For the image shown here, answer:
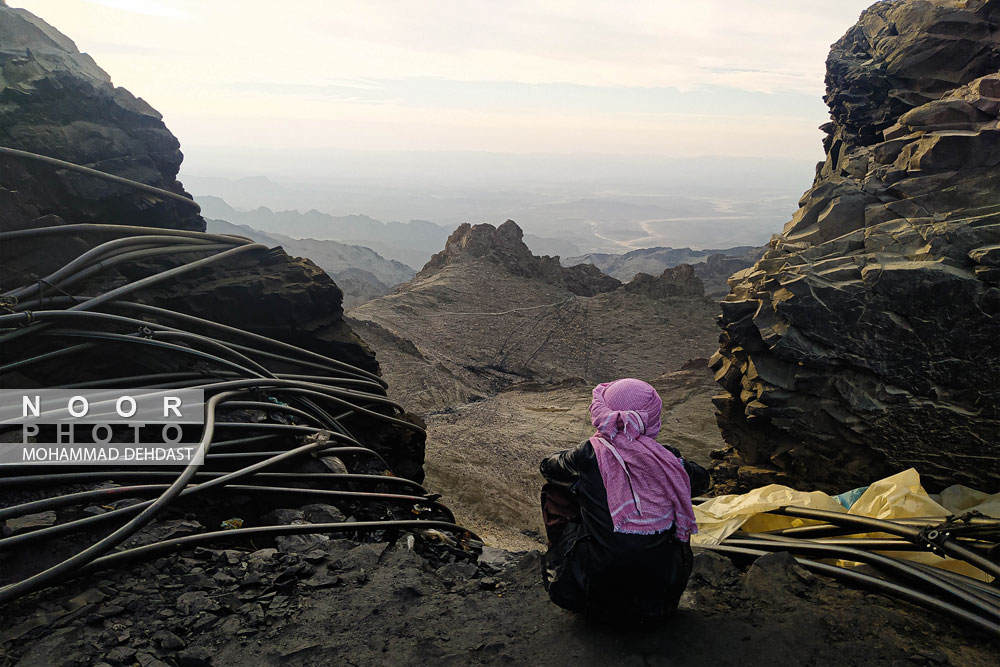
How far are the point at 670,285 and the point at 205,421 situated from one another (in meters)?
21.8

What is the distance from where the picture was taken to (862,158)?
28.9 ft

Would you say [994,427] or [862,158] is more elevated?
[862,158]

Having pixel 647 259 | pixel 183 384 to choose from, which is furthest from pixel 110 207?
pixel 647 259

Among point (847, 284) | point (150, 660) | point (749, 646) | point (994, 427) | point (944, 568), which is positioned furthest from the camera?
point (847, 284)

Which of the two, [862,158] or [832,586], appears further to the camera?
[862,158]

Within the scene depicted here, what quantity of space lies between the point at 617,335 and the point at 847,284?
563 inches

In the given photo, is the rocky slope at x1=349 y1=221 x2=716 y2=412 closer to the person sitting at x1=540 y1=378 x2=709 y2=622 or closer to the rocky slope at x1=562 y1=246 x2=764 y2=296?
the person sitting at x1=540 y1=378 x2=709 y2=622

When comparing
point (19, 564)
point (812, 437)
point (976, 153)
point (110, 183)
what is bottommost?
point (812, 437)

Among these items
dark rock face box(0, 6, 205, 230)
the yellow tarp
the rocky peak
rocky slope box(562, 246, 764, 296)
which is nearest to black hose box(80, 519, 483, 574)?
the yellow tarp

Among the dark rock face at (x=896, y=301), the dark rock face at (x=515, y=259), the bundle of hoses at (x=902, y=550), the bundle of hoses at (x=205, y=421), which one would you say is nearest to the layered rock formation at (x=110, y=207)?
the bundle of hoses at (x=205, y=421)

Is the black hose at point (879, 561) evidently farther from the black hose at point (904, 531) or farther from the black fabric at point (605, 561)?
the black fabric at point (605, 561)

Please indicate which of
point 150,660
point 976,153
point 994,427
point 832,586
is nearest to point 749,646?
point 832,586

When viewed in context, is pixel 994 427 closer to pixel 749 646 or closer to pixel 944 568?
pixel 944 568

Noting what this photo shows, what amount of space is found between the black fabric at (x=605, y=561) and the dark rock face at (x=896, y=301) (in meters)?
5.39
